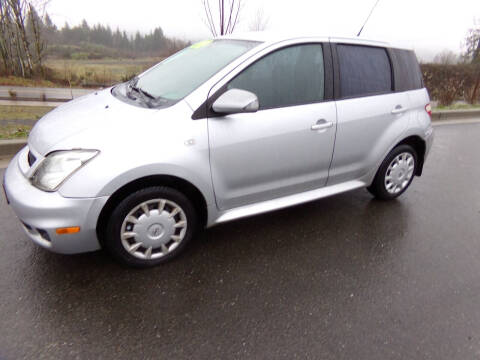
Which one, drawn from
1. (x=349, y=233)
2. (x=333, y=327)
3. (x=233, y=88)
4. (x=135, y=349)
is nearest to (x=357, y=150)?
(x=349, y=233)

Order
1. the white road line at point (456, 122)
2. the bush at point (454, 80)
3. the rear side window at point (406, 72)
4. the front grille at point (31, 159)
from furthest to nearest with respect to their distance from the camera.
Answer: the bush at point (454, 80)
the white road line at point (456, 122)
the rear side window at point (406, 72)
the front grille at point (31, 159)

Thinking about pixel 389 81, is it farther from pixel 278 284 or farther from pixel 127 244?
pixel 127 244

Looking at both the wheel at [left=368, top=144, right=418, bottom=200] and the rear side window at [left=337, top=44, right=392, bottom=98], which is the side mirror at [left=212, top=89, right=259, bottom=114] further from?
the wheel at [left=368, top=144, right=418, bottom=200]

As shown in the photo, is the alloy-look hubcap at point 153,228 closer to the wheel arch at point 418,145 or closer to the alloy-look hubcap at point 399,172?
the alloy-look hubcap at point 399,172

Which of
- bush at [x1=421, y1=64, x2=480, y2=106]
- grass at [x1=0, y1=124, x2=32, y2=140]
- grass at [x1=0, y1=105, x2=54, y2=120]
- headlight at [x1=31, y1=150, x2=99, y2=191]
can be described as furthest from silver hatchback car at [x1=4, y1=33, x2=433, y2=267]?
bush at [x1=421, y1=64, x2=480, y2=106]

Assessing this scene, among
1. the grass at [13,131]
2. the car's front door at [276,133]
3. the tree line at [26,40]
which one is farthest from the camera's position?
the tree line at [26,40]

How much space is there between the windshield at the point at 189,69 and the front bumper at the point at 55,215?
994mm

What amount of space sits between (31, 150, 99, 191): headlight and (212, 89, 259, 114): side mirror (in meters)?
0.86

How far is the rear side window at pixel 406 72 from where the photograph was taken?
3.35 meters

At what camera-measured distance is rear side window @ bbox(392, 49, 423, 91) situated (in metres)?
3.35

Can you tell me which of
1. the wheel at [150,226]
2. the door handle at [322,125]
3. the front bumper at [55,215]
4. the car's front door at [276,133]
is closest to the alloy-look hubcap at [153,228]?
the wheel at [150,226]

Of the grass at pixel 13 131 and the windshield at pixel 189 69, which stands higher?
the windshield at pixel 189 69

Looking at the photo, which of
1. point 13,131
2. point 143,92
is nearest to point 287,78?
point 143,92

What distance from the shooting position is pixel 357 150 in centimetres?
308
